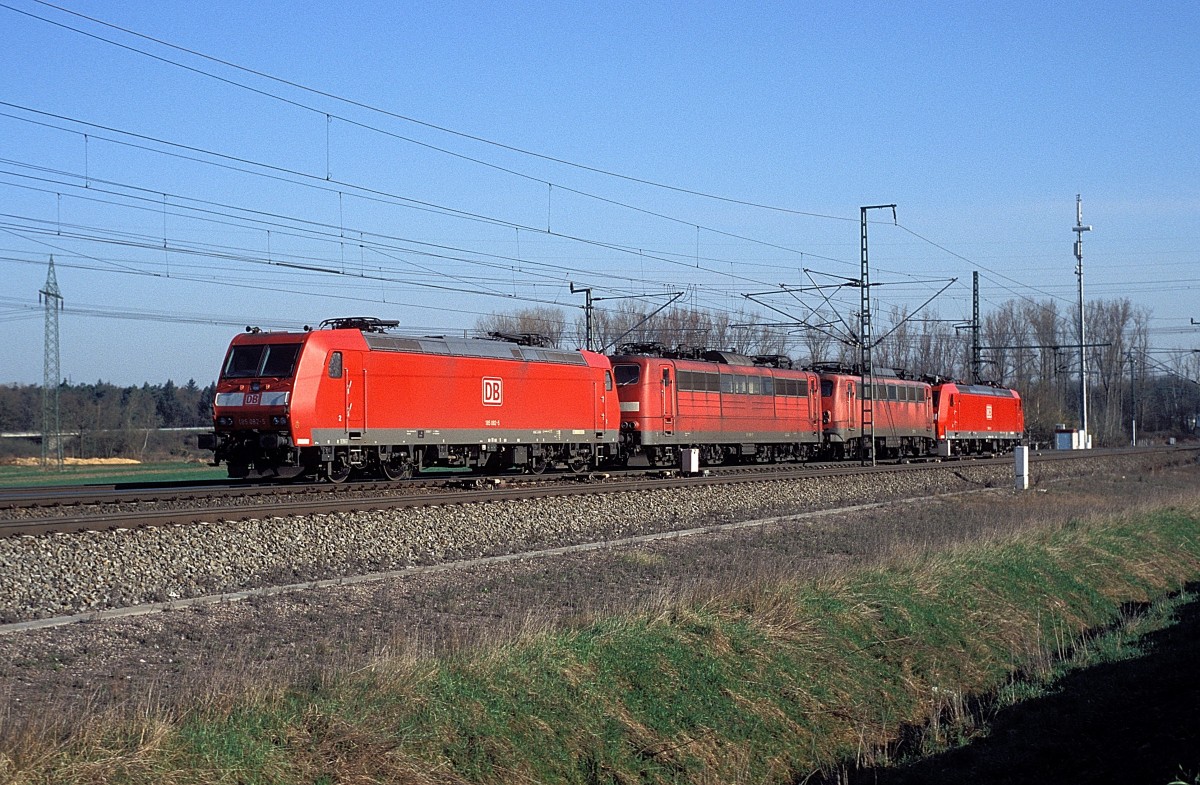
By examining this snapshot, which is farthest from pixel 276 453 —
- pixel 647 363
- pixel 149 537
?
pixel 647 363

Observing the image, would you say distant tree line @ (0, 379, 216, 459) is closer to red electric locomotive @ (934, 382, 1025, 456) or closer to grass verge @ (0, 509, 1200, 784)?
grass verge @ (0, 509, 1200, 784)

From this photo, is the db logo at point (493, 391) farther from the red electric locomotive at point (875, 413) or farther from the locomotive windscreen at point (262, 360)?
the red electric locomotive at point (875, 413)

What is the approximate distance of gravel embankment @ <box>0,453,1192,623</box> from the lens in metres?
14.1

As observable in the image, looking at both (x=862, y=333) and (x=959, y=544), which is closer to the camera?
(x=959, y=544)

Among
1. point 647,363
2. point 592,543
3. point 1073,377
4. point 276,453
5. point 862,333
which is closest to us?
point 592,543

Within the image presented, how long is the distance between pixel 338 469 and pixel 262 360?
3.13 meters

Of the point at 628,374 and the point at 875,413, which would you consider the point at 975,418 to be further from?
the point at 628,374

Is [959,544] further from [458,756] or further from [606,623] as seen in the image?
[458,756]

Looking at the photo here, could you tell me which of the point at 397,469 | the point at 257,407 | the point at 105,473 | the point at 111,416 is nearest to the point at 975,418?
the point at 397,469

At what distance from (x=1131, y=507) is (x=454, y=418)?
18.4 metres

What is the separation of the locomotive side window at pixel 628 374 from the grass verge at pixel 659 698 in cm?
1658

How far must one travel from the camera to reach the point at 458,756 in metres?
9.39

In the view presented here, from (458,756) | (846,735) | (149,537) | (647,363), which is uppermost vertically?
(647,363)

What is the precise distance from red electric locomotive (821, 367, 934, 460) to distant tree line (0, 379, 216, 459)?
2415 centimetres
